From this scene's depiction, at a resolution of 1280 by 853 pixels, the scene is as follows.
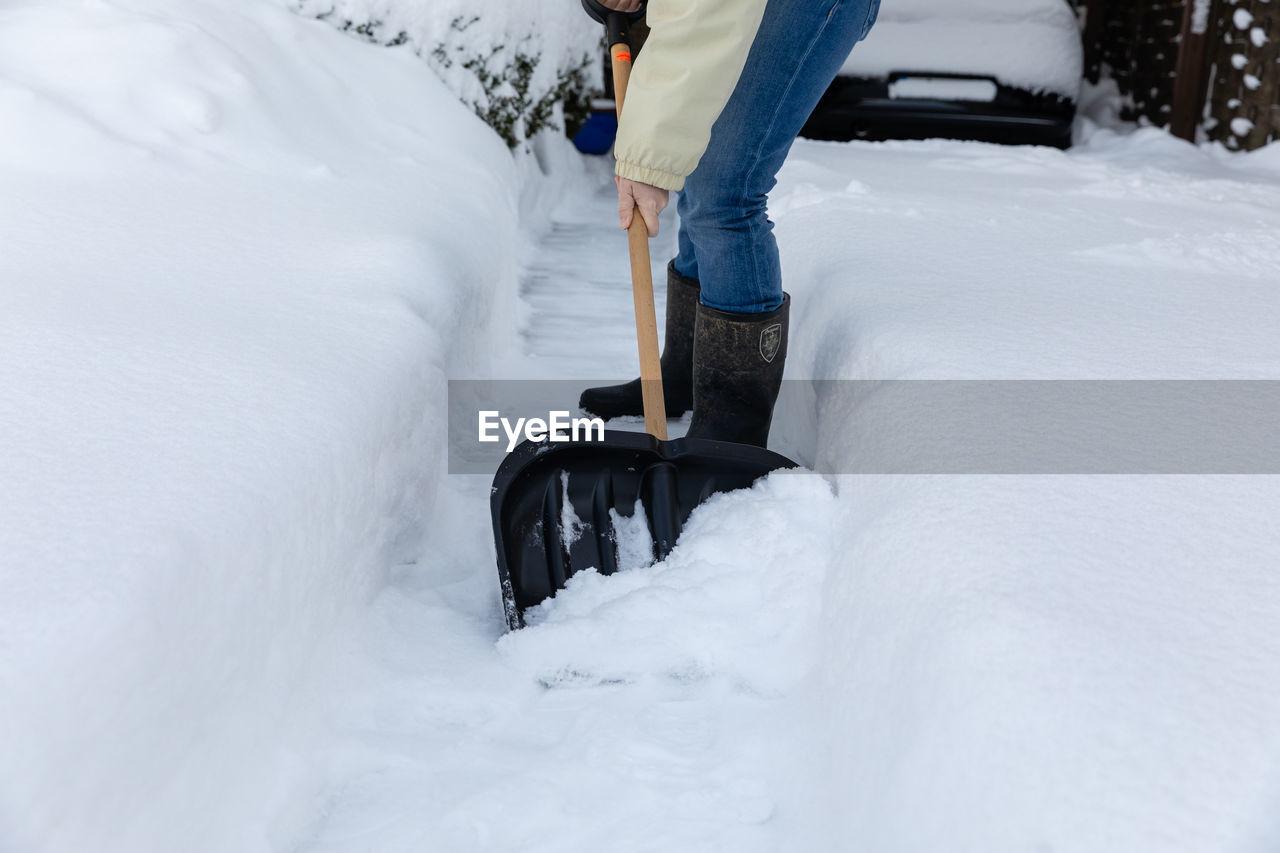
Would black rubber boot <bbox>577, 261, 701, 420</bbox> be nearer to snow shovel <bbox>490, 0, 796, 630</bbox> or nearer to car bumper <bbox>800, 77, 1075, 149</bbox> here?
snow shovel <bbox>490, 0, 796, 630</bbox>

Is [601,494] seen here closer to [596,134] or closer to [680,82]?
[680,82]

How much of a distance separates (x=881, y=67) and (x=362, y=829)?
396 centimetres

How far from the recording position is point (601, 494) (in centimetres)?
144

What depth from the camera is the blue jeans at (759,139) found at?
4.70 ft

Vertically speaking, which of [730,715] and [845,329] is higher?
[845,329]

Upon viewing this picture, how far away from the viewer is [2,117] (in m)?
1.92

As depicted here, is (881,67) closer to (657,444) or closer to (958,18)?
(958,18)

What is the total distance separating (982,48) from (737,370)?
3.21m

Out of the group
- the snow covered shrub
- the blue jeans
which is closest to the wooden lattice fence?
the snow covered shrub

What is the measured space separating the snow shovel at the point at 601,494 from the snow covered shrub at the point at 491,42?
208 centimetres

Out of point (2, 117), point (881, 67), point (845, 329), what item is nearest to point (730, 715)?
point (845, 329)

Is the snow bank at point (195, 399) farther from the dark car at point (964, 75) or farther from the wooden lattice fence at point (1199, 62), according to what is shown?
the wooden lattice fence at point (1199, 62)

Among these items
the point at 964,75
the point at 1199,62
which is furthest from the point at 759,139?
the point at 1199,62

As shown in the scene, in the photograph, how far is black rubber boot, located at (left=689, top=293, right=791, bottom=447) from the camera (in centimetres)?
163
